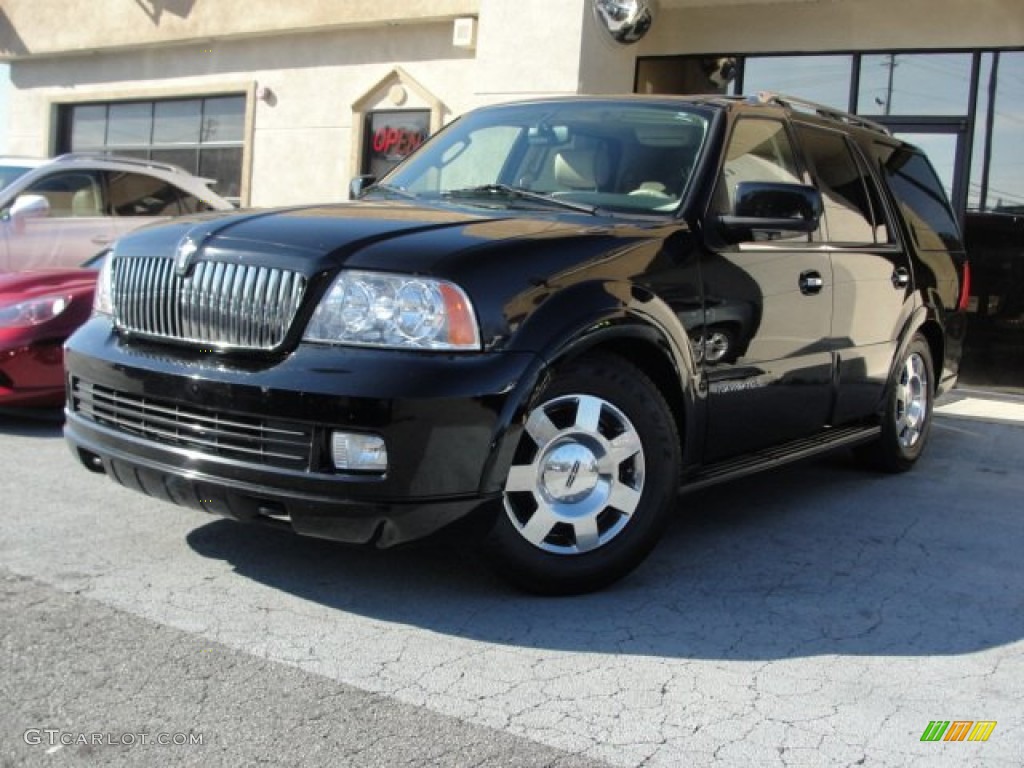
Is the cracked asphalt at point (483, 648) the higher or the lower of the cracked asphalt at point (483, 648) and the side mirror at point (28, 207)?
the lower

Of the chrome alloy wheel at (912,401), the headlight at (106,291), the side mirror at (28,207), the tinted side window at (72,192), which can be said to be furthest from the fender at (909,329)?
the tinted side window at (72,192)

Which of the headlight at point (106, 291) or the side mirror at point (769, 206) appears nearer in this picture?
the headlight at point (106, 291)

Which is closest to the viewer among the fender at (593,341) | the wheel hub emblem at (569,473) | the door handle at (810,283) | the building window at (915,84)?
the fender at (593,341)

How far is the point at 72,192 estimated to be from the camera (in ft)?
30.5

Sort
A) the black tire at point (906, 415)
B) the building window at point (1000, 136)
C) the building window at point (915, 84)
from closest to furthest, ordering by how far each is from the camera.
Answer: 1. the black tire at point (906, 415)
2. the building window at point (1000, 136)
3. the building window at point (915, 84)

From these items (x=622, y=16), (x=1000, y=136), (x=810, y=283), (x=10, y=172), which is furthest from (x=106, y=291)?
(x=1000, y=136)

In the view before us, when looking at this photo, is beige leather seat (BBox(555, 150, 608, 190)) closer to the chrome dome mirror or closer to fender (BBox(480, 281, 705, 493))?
fender (BBox(480, 281, 705, 493))

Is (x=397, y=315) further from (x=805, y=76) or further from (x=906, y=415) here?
(x=805, y=76)

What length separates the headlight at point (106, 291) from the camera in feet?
13.0

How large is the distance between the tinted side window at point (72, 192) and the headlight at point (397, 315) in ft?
22.2

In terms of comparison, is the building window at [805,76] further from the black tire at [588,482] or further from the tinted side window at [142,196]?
the black tire at [588,482]

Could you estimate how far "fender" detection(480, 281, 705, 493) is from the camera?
3.35 metres

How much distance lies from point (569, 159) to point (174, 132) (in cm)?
1267

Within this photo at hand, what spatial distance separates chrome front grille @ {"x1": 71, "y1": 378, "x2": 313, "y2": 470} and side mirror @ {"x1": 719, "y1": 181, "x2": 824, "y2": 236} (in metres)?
1.92
